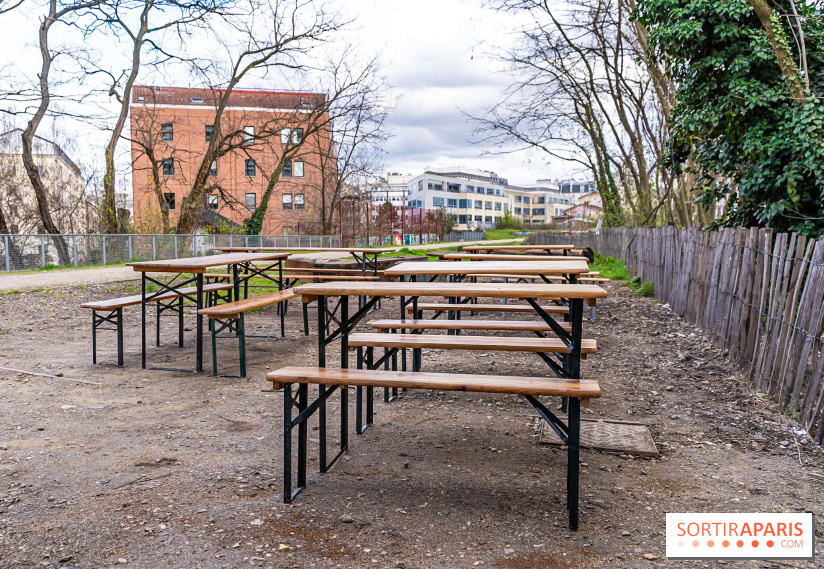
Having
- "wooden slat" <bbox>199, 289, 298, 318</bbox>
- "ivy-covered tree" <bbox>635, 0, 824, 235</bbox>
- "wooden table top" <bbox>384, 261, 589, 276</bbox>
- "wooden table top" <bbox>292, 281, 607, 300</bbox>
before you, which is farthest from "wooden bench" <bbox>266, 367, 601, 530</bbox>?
→ "ivy-covered tree" <bbox>635, 0, 824, 235</bbox>

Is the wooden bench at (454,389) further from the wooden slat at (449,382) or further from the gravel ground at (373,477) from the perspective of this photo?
the gravel ground at (373,477)

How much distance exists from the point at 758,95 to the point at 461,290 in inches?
247

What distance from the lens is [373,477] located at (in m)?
3.80

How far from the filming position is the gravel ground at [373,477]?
2.93m

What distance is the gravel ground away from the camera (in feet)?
9.61

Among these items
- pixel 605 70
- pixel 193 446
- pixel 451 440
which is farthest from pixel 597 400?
pixel 605 70

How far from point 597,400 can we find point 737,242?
103 inches

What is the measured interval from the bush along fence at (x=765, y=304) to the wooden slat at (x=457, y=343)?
1.48 metres

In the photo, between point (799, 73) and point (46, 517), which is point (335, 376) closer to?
point (46, 517)

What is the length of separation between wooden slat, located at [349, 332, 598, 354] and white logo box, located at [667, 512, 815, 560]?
5.07 ft

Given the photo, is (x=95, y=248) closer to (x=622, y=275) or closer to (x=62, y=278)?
(x=62, y=278)

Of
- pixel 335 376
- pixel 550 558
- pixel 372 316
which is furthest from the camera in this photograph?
pixel 372 316

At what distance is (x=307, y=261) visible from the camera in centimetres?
1420

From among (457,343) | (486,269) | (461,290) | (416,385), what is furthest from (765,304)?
(416,385)
